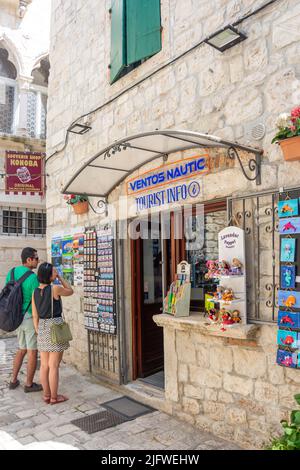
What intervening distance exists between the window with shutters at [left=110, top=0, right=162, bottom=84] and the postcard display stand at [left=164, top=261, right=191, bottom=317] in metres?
2.71

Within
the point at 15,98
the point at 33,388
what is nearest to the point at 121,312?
the point at 33,388

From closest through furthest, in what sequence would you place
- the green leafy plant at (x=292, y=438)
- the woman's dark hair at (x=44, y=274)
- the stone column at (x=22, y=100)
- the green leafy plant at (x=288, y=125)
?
the green leafy plant at (x=292, y=438)
the green leafy plant at (x=288, y=125)
the woman's dark hair at (x=44, y=274)
the stone column at (x=22, y=100)

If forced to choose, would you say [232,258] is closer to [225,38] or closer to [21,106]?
[225,38]

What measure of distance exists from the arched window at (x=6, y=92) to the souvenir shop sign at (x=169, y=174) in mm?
6926

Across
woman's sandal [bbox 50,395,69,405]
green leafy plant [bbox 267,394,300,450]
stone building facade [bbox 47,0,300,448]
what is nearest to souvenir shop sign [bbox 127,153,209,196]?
stone building facade [bbox 47,0,300,448]

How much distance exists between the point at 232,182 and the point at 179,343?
72.3 inches

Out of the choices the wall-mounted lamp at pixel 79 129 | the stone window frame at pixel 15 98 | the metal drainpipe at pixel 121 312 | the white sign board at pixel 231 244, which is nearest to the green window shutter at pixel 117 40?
the wall-mounted lamp at pixel 79 129

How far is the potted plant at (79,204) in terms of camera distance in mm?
5961

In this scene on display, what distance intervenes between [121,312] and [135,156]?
6.90 feet

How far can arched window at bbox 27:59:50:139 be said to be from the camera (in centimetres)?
1074

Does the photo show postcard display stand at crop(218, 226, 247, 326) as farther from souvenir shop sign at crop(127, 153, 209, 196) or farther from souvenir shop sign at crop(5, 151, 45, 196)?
souvenir shop sign at crop(5, 151, 45, 196)

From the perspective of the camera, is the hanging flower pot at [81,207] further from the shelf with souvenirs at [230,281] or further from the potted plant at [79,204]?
the shelf with souvenirs at [230,281]
